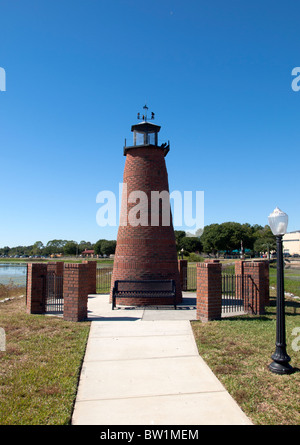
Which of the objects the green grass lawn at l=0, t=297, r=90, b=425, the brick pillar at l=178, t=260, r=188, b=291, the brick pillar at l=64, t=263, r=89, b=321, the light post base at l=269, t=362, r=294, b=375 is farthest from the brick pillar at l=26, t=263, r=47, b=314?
the brick pillar at l=178, t=260, r=188, b=291

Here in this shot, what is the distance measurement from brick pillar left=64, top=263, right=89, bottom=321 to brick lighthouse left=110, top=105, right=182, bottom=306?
8.85 ft

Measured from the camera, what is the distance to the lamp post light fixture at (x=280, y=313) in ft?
15.6

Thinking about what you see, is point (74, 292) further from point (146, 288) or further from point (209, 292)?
point (209, 292)

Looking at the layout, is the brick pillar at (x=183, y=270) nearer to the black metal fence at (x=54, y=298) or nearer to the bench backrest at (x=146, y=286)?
the bench backrest at (x=146, y=286)

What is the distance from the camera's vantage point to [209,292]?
8.09m

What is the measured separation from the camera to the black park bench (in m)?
10.2

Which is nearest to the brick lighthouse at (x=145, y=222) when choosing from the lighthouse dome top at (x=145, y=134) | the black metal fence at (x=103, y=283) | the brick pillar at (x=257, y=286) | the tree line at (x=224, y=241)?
the lighthouse dome top at (x=145, y=134)

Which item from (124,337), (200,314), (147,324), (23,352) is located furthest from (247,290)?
(23,352)

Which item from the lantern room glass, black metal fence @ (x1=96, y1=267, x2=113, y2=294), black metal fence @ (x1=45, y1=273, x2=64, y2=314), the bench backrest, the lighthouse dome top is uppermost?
the lighthouse dome top

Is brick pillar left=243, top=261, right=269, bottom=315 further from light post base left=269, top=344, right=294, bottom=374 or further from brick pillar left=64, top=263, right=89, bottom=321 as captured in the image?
brick pillar left=64, top=263, right=89, bottom=321

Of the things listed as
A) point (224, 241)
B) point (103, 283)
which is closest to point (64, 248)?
point (224, 241)

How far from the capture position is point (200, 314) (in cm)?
834

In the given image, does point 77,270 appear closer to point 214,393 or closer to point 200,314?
point 200,314

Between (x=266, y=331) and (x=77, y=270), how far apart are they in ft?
16.8
